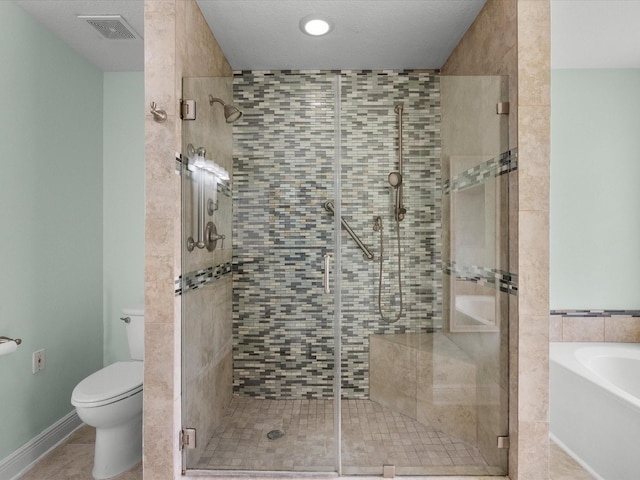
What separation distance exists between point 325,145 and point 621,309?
259 centimetres

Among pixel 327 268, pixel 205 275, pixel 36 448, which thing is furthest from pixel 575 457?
pixel 36 448

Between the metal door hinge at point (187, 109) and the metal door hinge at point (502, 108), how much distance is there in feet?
4.61

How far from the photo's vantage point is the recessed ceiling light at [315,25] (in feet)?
6.92

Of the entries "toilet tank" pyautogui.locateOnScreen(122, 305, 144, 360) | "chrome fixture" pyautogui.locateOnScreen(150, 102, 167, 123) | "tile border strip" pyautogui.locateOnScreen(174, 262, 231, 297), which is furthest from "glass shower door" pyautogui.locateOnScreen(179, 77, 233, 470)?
"toilet tank" pyautogui.locateOnScreen(122, 305, 144, 360)

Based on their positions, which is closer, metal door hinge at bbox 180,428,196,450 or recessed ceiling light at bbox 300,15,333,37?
metal door hinge at bbox 180,428,196,450

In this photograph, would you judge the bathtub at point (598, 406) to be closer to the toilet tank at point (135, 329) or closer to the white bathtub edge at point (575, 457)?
the white bathtub edge at point (575, 457)

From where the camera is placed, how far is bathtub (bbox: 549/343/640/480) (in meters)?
1.87

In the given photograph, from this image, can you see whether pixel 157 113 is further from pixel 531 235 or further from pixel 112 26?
pixel 531 235

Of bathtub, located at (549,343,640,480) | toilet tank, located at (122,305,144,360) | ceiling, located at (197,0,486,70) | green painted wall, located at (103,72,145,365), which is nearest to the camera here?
bathtub, located at (549,343,640,480)

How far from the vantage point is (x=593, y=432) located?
209cm

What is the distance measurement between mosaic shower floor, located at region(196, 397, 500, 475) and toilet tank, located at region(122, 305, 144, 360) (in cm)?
105

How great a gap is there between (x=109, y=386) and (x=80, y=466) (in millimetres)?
531

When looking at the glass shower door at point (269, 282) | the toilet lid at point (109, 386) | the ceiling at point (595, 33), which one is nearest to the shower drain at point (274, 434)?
the glass shower door at point (269, 282)

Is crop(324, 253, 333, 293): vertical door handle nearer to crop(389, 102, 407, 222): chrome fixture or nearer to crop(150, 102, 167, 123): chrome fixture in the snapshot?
crop(389, 102, 407, 222): chrome fixture
